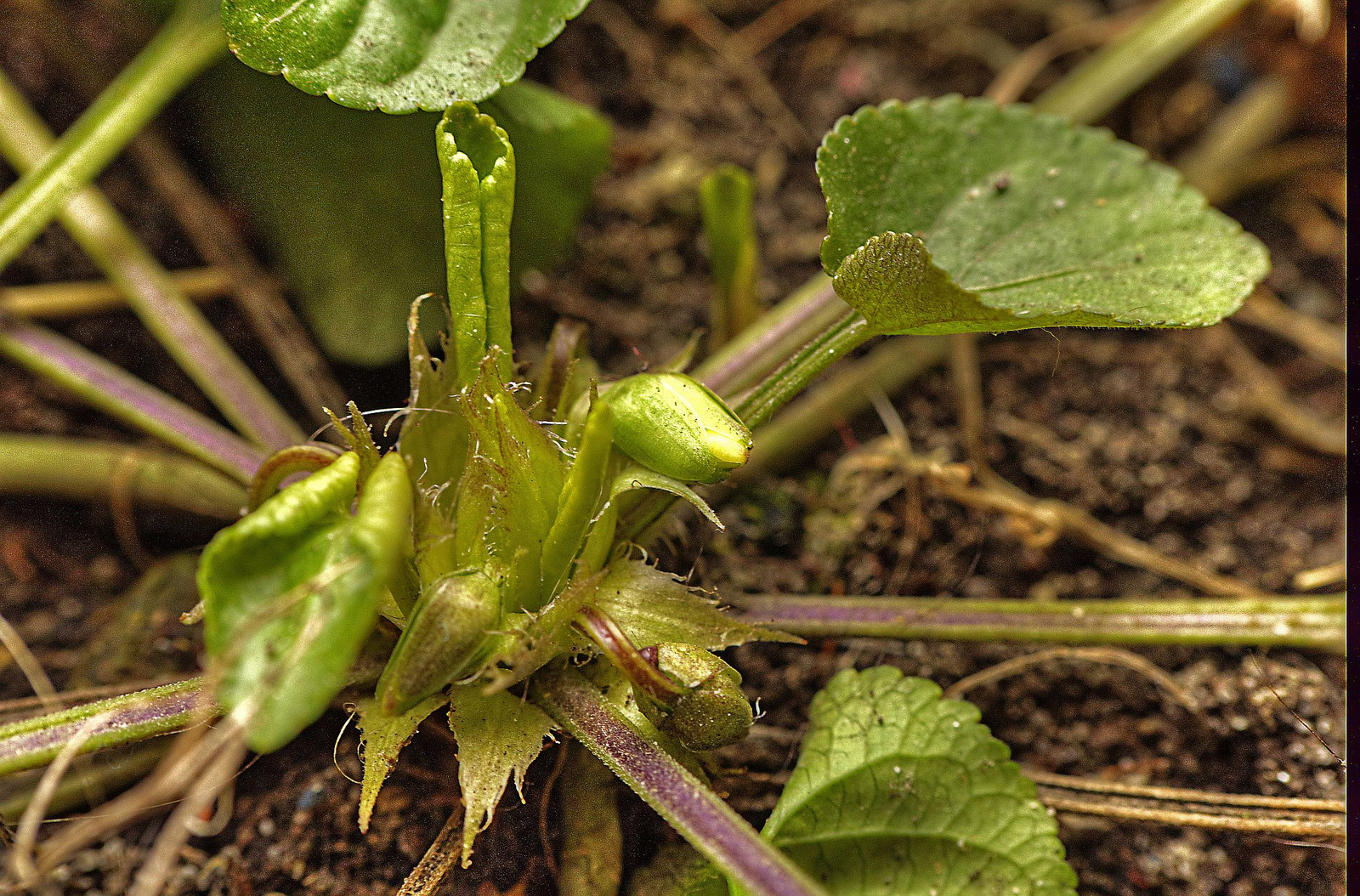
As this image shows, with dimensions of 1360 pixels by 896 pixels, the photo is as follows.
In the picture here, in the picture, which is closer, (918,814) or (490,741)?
(490,741)

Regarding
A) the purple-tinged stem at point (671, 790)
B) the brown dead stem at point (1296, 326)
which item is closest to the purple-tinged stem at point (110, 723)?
the purple-tinged stem at point (671, 790)

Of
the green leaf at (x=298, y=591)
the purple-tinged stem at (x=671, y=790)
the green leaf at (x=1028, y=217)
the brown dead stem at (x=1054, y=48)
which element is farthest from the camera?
the brown dead stem at (x=1054, y=48)

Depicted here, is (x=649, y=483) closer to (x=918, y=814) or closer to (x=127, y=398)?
(x=918, y=814)

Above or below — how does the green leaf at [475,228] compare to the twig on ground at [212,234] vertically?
below

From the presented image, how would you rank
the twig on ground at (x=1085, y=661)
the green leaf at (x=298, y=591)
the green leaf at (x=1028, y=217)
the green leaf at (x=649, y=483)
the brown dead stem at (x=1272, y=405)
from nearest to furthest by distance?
the green leaf at (x=298, y=591), the green leaf at (x=649, y=483), the green leaf at (x=1028, y=217), the twig on ground at (x=1085, y=661), the brown dead stem at (x=1272, y=405)

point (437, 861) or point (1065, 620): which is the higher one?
point (437, 861)

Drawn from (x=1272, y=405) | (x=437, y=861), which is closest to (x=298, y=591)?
(x=437, y=861)

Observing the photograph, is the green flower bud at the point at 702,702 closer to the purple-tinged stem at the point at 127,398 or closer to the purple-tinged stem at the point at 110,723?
the purple-tinged stem at the point at 110,723
